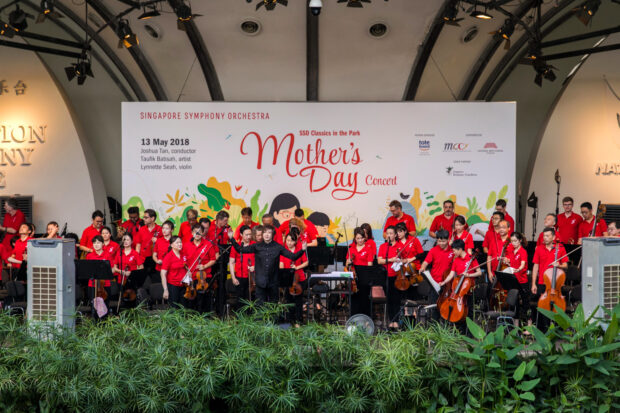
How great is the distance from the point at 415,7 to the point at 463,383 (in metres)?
8.55

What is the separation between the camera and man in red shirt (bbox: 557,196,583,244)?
12.4 meters

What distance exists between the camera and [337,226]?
12.6 meters

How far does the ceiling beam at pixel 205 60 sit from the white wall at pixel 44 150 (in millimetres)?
3090

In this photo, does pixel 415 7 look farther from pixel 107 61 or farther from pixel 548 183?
pixel 107 61

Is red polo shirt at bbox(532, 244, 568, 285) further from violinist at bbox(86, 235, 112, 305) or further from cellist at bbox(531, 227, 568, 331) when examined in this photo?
violinist at bbox(86, 235, 112, 305)

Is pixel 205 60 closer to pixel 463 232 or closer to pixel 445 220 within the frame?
pixel 445 220

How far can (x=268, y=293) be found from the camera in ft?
30.7

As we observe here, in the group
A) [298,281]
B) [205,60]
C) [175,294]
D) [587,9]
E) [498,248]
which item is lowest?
[175,294]

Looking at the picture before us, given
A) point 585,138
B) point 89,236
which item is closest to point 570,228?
point 585,138

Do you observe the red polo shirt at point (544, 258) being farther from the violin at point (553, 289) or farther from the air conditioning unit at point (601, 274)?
the air conditioning unit at point (601, 274)

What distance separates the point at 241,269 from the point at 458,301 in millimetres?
3072

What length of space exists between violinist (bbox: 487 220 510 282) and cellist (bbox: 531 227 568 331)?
19.9 inches

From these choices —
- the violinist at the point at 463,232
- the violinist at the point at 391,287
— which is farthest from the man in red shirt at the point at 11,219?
the violinist at the point at 463,232

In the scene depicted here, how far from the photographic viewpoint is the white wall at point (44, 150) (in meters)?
14.8
